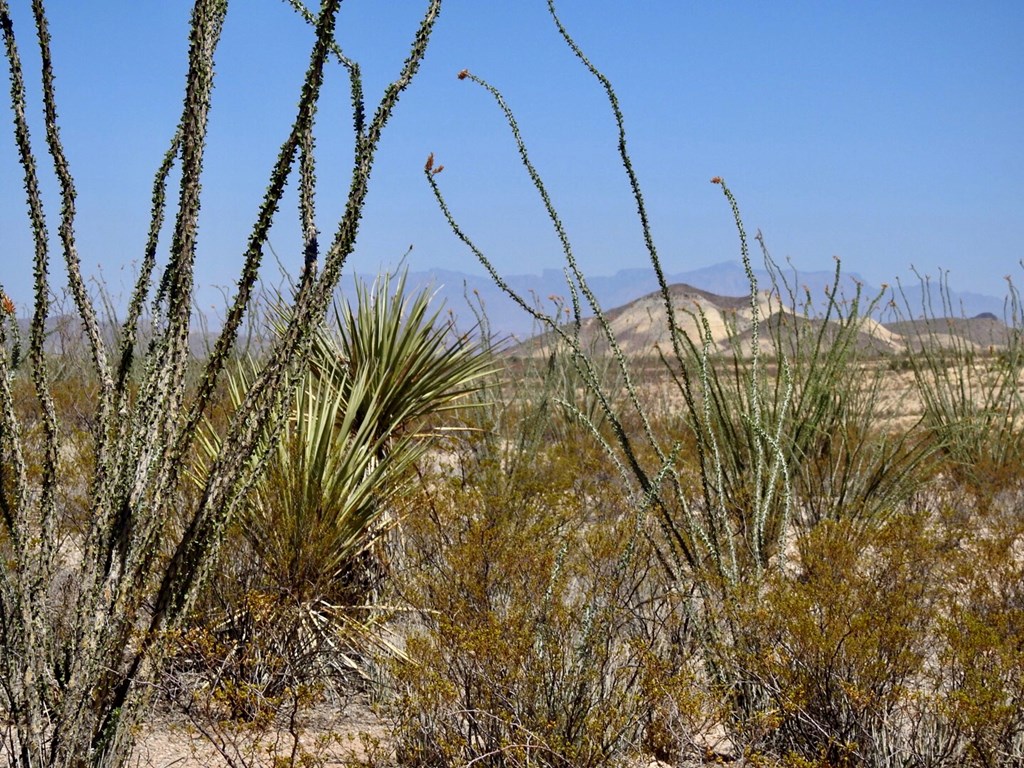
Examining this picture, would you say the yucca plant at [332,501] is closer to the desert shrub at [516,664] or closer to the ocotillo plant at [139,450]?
the desert shrub at [516,664]

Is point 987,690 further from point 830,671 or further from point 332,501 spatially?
point 332,501

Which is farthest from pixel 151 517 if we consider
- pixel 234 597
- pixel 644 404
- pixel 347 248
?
pixel 644 404

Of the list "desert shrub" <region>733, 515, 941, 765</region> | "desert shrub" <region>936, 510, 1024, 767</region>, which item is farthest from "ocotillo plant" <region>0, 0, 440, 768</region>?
"desert shrub" <region>936, 510, 1024, 767</region>

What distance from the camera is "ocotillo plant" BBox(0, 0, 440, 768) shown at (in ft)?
10.7

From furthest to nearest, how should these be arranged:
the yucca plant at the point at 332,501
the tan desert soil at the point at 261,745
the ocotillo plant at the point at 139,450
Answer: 1. the yucca plant at the point at 332,501
2. the tan desert soil at the point at 261,745
3. the ocotillo plant at the point at 139,450

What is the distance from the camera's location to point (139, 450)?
3.37m

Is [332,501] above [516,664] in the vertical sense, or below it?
above

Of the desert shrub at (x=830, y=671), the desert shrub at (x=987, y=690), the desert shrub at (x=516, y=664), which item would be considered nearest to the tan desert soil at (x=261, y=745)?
the desert shrub at (x=516, y=664)

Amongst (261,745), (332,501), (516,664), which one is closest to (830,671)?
(516,664)

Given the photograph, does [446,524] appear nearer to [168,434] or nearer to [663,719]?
[663,719]

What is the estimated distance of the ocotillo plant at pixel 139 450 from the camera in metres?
3.26

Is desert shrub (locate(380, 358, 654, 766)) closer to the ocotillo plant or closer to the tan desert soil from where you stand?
the tan desert soil

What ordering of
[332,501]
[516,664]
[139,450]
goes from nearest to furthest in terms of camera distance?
1. [139,450]
2. [516,664]
3. [332,501]

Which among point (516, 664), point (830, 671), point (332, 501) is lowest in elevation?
point (830, 671)
